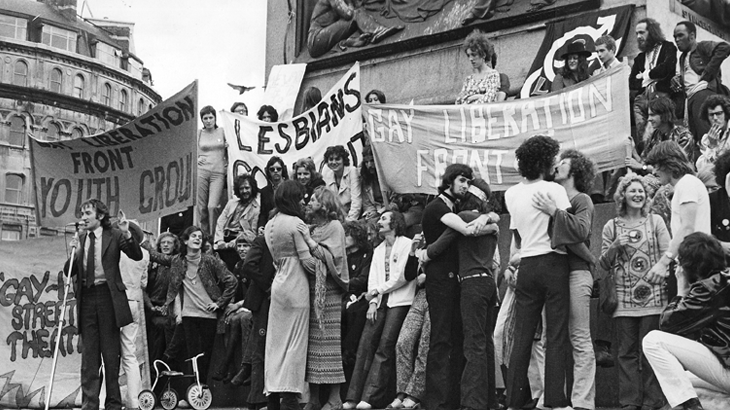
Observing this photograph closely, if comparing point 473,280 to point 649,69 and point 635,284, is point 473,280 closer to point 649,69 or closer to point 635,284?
point 635,284

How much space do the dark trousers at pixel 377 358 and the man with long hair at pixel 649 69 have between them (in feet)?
10.4

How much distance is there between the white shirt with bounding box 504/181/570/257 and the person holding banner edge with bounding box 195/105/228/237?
22.8ft

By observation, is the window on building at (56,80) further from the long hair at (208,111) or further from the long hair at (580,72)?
the long hair at (580,72)

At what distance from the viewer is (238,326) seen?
12281 mm

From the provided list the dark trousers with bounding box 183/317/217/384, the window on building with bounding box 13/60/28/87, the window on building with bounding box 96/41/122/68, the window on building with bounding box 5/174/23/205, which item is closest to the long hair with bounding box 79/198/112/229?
the dark trousers with bounding box 183/317/217/384

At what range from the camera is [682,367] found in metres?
7.77

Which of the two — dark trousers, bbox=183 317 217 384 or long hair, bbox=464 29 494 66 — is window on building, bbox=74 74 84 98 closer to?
dark trousers, bbox=183 317 217 384

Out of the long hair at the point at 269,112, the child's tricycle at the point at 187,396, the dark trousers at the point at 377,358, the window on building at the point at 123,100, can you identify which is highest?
the window on building at the point at 123,100

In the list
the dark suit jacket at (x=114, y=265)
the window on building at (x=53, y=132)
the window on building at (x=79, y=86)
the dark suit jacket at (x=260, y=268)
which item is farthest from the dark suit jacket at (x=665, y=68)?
the window on building at (x=79, y=86)

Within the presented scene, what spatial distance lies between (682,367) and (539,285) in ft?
4.11

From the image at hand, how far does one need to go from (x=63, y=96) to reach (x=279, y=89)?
5370cm

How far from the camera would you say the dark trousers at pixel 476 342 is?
9.09 m

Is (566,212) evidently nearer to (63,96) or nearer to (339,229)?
(339,229)

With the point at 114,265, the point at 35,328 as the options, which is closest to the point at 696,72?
the point at 114,265
